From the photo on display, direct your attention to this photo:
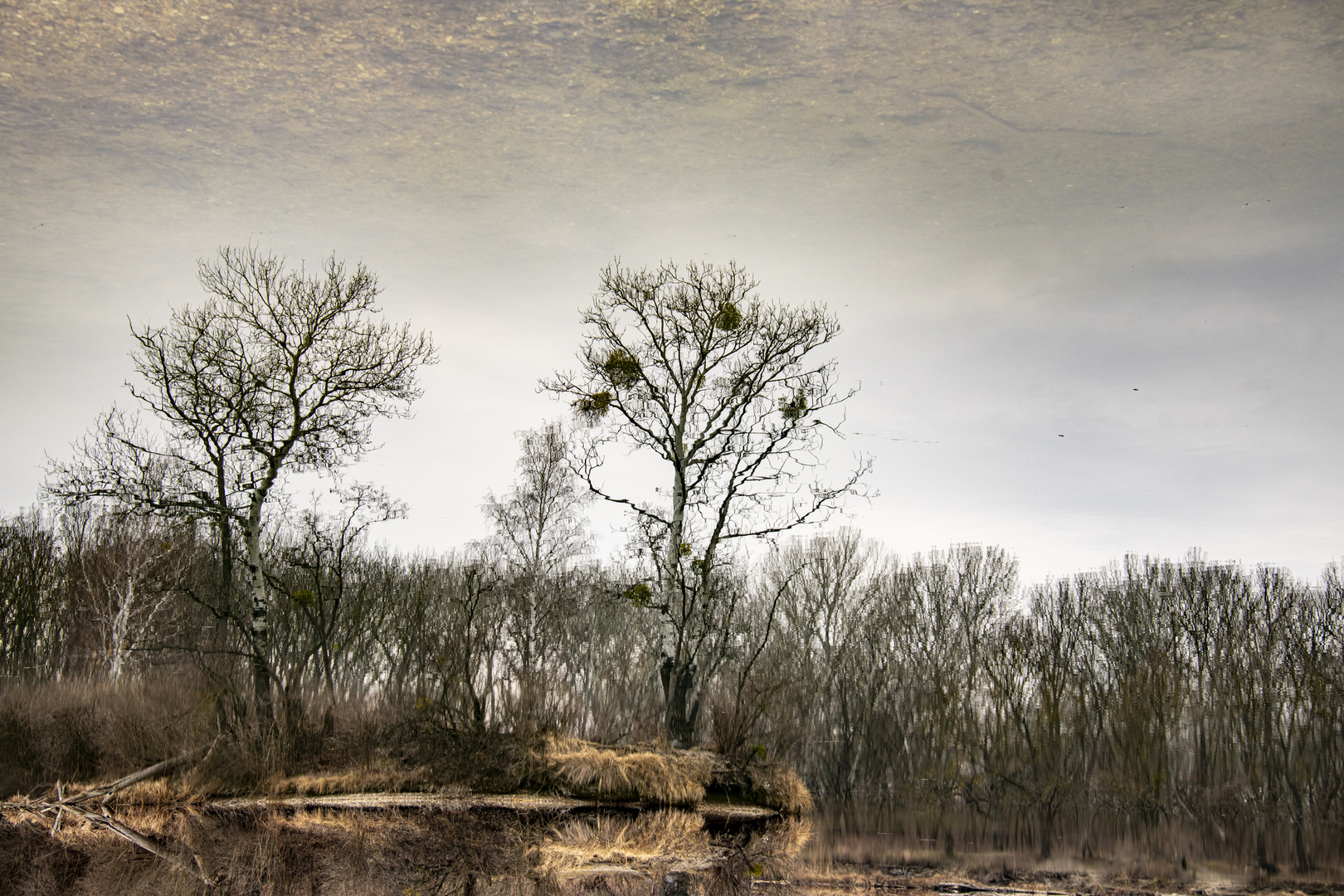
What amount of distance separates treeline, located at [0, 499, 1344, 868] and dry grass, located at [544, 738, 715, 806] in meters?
11.7

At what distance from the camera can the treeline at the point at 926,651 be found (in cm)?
3403

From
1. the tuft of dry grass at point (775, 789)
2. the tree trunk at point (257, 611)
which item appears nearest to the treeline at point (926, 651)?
the tree trunk at point (257, 611)

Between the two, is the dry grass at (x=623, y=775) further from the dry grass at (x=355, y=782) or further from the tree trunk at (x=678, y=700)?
the tree trunk at (x=678, y=700)

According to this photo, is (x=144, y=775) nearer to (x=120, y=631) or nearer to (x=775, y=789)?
(x=120, y=631)

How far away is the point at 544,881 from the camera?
1748 centimetres

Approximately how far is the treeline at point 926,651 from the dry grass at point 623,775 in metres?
11.7

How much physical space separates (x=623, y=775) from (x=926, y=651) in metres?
28.7

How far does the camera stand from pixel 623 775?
17266 mm

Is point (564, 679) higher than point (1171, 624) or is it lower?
lower

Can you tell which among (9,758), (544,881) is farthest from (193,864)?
(544,881)

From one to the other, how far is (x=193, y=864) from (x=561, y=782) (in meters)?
8.72

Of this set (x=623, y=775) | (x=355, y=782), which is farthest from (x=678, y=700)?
(x=355, y=782)

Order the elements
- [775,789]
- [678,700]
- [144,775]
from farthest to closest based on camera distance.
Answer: [678,700]
[144,775]
[775,789]

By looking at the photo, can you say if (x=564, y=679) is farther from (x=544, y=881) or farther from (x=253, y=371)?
(x=253, y=371)
